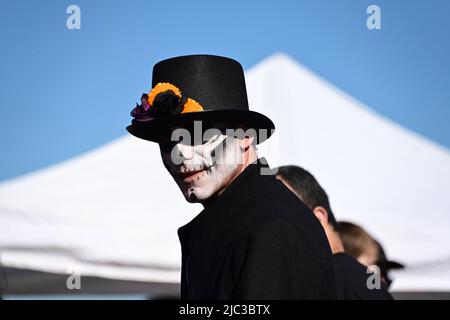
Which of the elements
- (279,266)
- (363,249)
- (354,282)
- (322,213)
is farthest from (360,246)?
(279,266)

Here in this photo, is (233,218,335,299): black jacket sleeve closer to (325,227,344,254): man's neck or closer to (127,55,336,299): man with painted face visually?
(127,55,336,299): man with painted face

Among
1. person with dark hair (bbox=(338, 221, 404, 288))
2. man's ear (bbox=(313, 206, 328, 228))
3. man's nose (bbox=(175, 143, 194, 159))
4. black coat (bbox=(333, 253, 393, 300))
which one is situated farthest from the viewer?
person with dark hair (bbox=(338, 221, 404, 288))

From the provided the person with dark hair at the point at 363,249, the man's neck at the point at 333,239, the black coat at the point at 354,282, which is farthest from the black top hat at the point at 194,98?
the person with dark hair at the point at 363,249

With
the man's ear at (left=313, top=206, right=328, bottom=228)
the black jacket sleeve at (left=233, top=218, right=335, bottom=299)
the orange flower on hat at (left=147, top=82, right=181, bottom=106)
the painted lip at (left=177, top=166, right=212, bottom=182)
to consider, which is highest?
the orange flower on hat at (left=147, top=82, right=181, bottom=106)

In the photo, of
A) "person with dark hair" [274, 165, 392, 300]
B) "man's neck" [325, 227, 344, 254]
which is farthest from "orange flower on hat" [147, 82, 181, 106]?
"man's neck" [325, 227, 344, 254]

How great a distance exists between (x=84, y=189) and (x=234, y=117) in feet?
13.5

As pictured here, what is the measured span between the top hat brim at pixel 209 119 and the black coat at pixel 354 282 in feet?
1.47

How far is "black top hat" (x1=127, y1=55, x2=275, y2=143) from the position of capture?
1.68m

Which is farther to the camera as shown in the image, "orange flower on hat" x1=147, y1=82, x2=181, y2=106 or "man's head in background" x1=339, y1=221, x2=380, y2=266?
"man's head in background" x1=339, y1=221, x2=380, y2=266

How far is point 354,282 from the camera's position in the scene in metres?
2.26

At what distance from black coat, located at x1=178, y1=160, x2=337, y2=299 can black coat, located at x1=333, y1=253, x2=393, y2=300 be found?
0.46 metres

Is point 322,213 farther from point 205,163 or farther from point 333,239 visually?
point 205,163

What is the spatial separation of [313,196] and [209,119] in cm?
146
